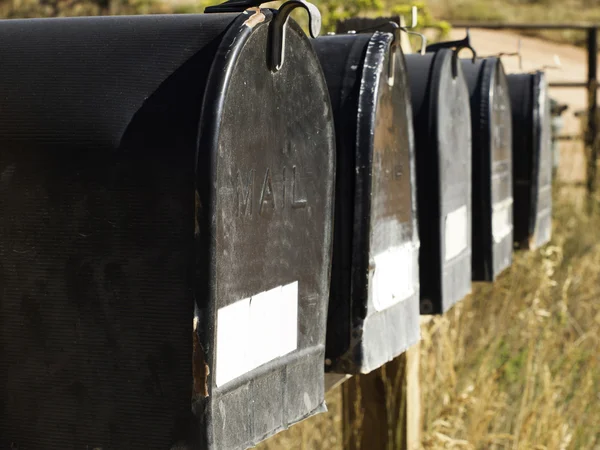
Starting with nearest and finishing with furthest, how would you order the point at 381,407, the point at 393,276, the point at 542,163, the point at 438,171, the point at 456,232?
the point at 393,276, the point at 438,171, the point at 456,232, the point at 381,407, the point at 542,163

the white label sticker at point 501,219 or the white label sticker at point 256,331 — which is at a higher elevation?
the white label sticker at point 256,331

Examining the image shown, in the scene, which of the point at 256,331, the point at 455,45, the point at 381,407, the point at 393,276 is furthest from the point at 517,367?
the point at 256,331

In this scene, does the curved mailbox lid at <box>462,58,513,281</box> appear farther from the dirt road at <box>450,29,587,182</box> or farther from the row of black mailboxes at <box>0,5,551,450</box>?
the dirt road at <box>450,29,587,182</box>

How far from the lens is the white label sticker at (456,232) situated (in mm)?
2184

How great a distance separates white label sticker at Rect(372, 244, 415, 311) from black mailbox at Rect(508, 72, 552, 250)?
1328 mm

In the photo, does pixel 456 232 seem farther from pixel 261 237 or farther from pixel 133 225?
pixel 133 225

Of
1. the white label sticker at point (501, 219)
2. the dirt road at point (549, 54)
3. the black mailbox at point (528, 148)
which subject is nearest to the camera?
the white label sticker at point (501, 219)

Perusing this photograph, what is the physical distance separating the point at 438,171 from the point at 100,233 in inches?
41.9

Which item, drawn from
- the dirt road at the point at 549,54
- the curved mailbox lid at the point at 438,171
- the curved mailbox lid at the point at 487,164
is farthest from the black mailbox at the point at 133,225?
the dirt road at the point at 549,54

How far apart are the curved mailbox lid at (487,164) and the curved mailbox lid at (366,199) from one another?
72 cm

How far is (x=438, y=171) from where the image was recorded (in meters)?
2.09

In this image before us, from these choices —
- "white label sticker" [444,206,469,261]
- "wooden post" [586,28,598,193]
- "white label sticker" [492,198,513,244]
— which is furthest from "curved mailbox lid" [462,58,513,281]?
"wooden post" [586,28,598,193]

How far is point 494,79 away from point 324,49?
945mm

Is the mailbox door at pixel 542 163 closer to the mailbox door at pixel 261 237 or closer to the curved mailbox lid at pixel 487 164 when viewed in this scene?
the curved mailbox lid at pixel 487 164
